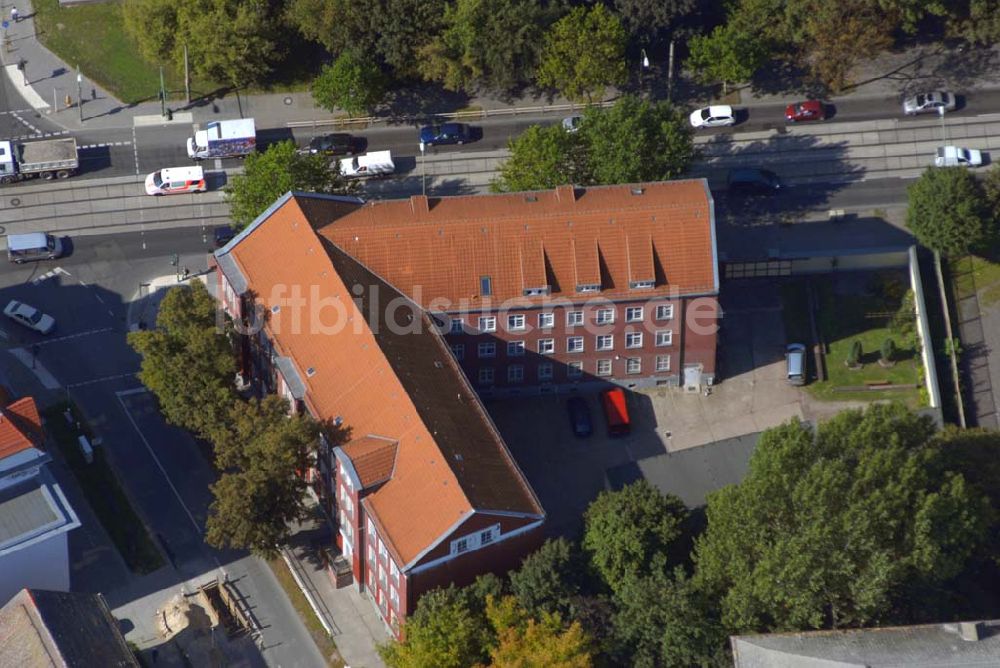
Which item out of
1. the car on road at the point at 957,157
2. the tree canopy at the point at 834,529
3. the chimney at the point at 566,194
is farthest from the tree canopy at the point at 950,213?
the chimney at the point at 566,194

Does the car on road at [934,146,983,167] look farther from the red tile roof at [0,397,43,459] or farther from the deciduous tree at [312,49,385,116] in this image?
the red tile roof at [0,397,43,459]

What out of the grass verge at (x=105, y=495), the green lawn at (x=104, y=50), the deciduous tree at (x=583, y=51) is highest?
the green lawn at (x=104, y=50)

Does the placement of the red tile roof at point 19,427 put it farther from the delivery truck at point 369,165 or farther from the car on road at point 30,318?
the delivery truck at point 369,165

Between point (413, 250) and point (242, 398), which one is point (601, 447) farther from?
point (242, 398)

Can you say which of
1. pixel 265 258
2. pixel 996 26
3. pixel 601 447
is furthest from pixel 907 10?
pixel 265 258

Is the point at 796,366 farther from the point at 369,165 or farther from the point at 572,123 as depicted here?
the point at 369,165

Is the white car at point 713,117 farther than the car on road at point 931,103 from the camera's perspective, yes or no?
Yes

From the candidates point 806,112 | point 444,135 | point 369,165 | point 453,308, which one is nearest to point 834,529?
point 453,308
